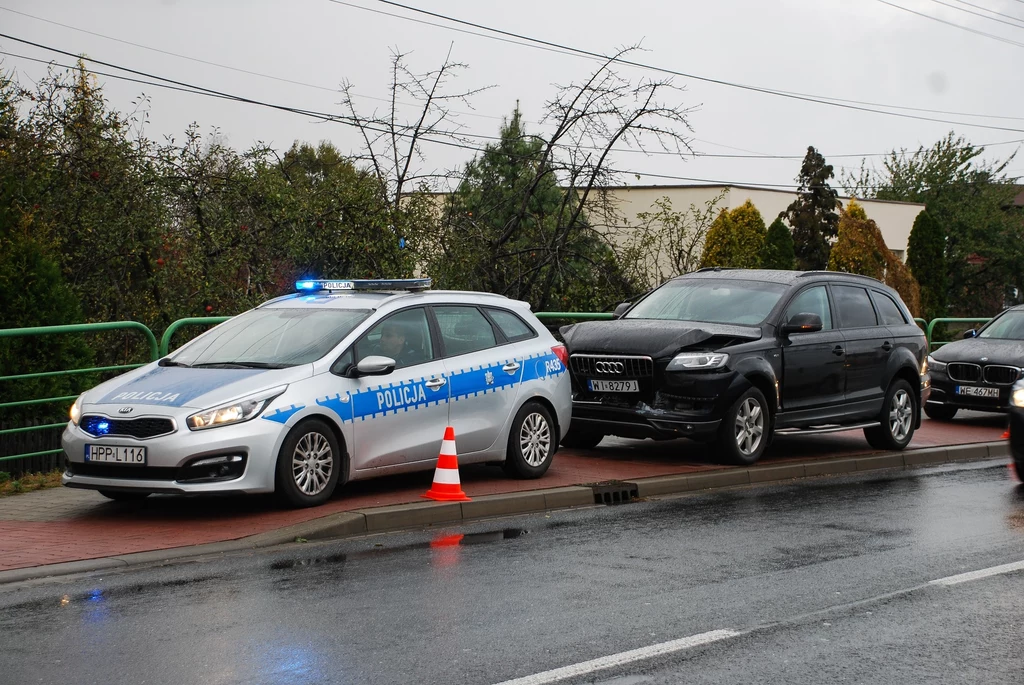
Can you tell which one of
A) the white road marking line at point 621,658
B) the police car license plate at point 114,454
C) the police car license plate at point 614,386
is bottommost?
the white road marking line at point 621,658

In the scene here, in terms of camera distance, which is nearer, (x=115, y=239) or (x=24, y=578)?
(x=24, y=578)

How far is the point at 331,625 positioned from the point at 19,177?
1012 centimetres

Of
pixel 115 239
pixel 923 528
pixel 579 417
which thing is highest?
pixel 115 239

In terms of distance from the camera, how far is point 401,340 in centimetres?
1038

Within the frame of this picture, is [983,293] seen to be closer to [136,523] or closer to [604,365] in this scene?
[604,365]

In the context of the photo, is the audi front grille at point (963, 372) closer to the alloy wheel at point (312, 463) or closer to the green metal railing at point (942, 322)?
the green metal railing at point (942, 322)

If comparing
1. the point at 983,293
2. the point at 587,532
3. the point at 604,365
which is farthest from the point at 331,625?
the point at 983,293

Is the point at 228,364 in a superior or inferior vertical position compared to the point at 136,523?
superior

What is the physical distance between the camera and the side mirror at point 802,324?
1273cm

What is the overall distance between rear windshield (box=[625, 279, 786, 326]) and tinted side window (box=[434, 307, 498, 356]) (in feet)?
9.37

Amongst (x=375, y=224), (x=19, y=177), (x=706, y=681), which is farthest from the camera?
(x=375, y=224)

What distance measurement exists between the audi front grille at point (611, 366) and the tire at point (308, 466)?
371cm

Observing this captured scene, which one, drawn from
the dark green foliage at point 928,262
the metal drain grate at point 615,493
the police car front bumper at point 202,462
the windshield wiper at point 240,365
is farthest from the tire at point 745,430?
the dark green foliage at point 928,262

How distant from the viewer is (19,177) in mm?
14586
